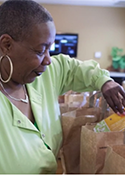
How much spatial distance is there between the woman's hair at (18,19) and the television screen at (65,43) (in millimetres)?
3112

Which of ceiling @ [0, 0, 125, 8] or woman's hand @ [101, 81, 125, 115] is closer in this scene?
woman's hand @ [101, 81, 125, 115]

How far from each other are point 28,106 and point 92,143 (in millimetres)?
269

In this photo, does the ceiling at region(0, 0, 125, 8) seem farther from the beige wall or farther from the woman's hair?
the woman's hair

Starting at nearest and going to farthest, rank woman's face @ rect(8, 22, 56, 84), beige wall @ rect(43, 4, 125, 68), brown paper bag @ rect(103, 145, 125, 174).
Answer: brown paper bag @ rect(103, 145, 125, 174), woman's face @ rect(8, 22, 56, 84), beige wall @ rect(43, 4, 125, 68)

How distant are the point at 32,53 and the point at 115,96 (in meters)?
0.33

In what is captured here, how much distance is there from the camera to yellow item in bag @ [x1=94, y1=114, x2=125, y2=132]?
0.64 meters

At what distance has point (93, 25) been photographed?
12.0 feet

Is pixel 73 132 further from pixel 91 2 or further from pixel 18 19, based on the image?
pixel 91 2

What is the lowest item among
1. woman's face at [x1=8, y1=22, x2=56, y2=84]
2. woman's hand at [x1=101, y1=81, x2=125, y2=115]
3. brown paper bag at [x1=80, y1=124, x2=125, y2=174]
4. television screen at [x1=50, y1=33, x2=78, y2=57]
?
television screen at [x1=50, y1=33, x2=78, y2=57]

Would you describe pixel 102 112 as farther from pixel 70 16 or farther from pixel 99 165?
pixel 70 16

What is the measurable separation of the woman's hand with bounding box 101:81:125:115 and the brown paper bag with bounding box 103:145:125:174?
16cm

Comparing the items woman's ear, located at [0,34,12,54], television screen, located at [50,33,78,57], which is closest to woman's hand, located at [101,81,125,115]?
woman's ear, located at [0,34,12,54]

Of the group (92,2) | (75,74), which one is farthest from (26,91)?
(92,2)

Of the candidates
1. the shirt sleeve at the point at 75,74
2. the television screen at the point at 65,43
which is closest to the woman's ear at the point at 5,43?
the shirt sleeve at the point at 75,74
